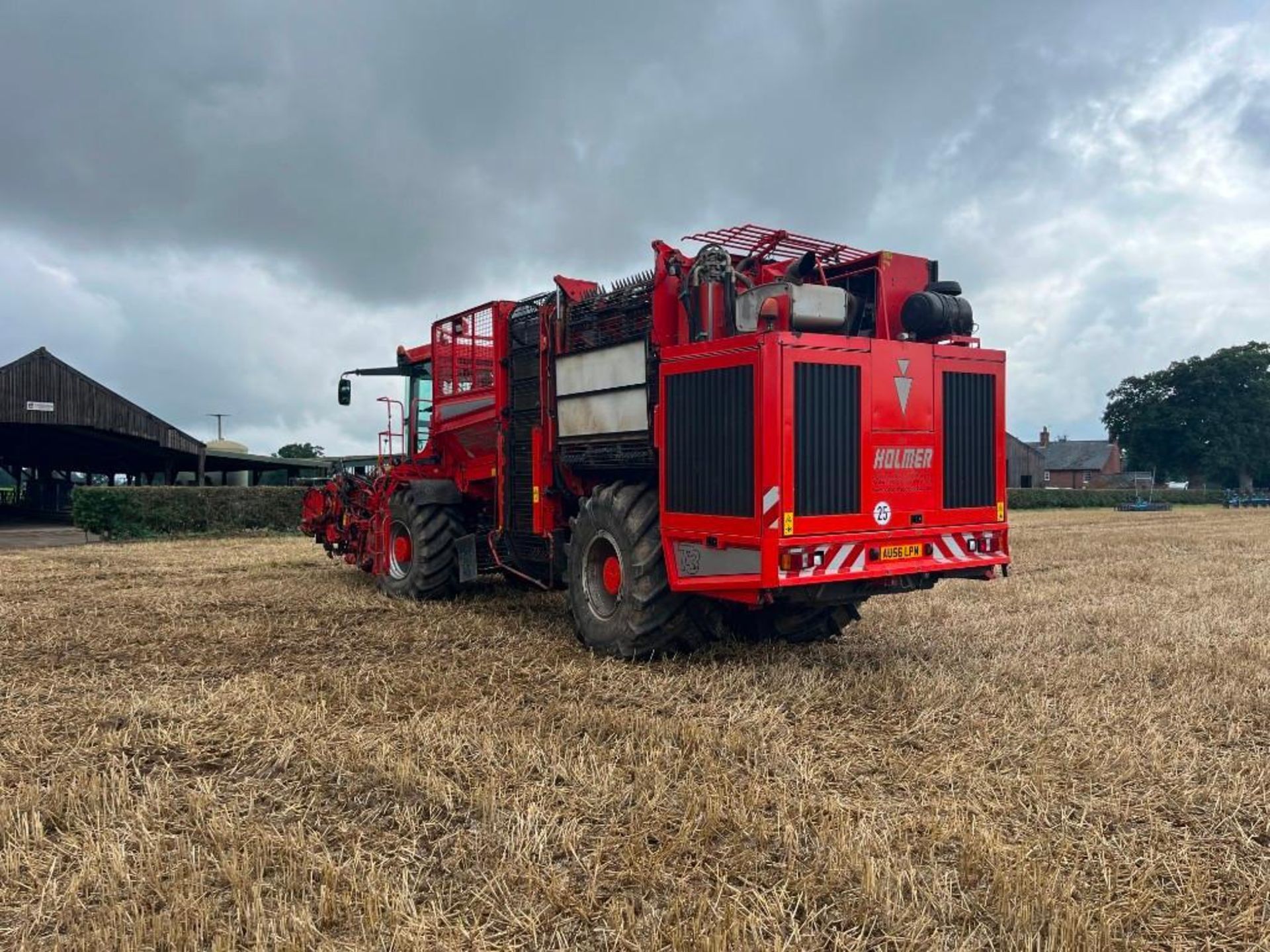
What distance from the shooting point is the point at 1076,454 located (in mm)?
86688

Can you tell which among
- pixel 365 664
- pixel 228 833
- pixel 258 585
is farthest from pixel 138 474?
pixel 228 833

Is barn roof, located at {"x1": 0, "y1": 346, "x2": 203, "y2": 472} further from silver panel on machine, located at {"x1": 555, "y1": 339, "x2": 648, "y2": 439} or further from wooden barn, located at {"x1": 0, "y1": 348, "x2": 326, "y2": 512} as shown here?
silver panel on machine, located at {"x1": 555, "y1": 339, "x2": 648, "y2": 439}

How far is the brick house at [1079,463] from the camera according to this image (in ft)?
275

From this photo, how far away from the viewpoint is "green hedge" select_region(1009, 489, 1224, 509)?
149 feet

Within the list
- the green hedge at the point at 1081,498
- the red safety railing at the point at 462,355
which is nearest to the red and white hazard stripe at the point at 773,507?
the red safety railing at the point at 462,355

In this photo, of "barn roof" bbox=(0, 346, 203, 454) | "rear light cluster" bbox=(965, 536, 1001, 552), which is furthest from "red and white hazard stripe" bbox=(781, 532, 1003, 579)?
"barn roof" bbox=(0, 346, 203, 454)

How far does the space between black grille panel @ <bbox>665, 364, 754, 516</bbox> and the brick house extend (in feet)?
272

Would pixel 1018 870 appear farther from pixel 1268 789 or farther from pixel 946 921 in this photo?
pixel 1268 789

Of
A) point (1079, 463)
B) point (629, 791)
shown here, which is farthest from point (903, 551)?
point (1079, 463)

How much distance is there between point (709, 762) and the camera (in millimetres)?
4164

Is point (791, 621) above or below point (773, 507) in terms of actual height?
below

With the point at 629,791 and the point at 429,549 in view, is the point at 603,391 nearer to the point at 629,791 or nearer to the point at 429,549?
the point at 429,549

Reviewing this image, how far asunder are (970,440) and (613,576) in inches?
108

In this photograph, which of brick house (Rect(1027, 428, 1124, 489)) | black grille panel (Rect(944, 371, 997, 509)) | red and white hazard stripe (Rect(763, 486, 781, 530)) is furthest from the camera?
brick house (Rect(1027, 428, 1124, 489))
